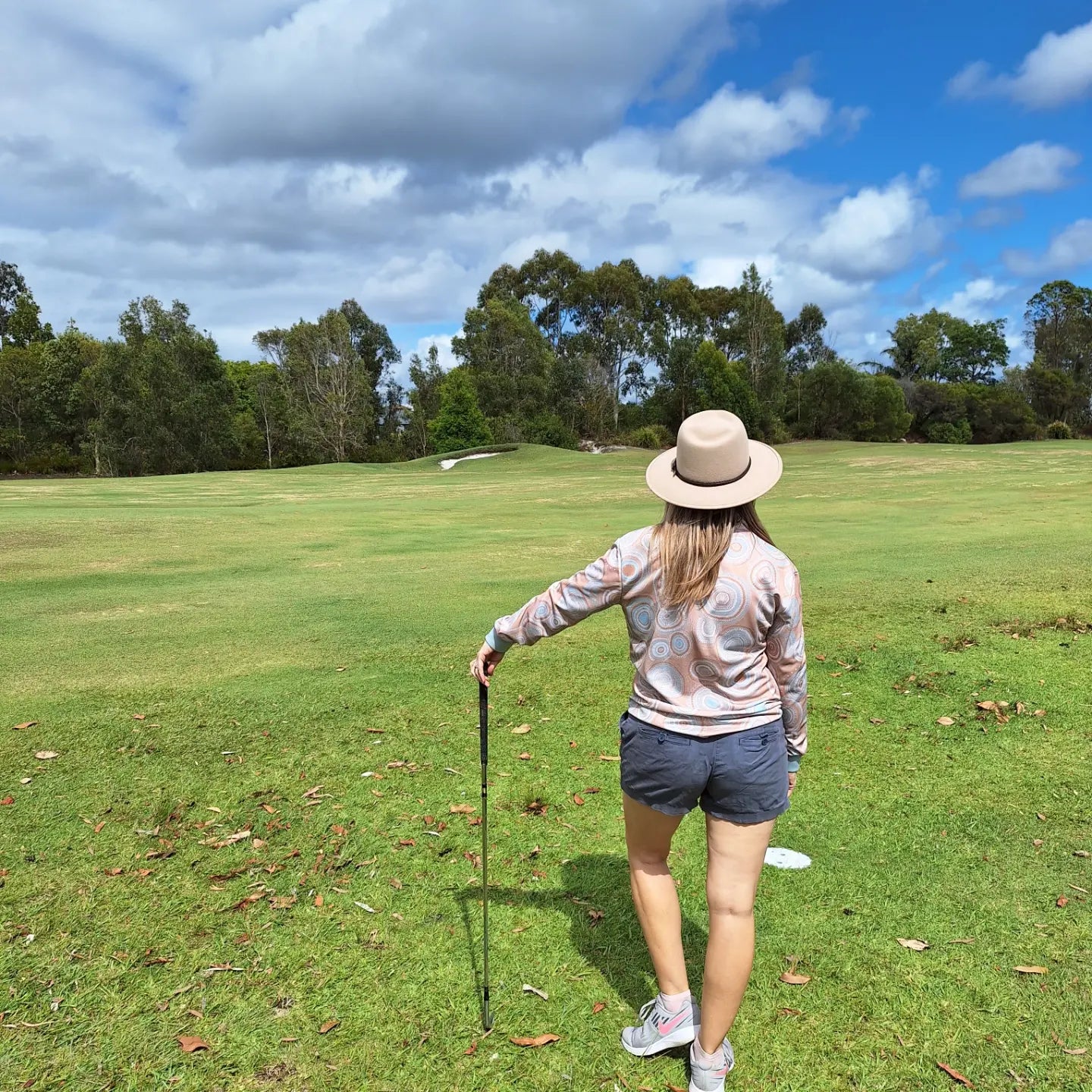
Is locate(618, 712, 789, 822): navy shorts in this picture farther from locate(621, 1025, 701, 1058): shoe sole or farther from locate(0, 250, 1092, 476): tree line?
locate(0, 250, 1092, 476): tree line

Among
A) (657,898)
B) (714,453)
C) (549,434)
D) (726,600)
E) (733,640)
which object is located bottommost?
(657,898)

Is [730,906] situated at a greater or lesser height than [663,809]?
lesser

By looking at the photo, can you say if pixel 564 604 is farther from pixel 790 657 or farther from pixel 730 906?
pixel 730 906

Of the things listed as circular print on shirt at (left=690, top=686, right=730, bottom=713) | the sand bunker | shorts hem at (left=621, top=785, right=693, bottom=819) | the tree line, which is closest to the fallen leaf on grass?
shorts hem at (left=621, top=785, right=693, bottom=819)

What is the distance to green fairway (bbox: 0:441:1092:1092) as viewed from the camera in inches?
125

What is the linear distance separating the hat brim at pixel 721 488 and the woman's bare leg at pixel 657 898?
110cm

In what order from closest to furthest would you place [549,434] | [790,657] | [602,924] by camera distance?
[790,657] < [602,924] < [549,434]

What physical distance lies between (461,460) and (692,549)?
164ft

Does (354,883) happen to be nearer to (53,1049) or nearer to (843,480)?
(53,1049)

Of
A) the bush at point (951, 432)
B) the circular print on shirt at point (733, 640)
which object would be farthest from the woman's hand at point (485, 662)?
the bush at point (951, 432)

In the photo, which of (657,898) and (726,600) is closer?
(726,600)

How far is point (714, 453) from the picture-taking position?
2.78 m

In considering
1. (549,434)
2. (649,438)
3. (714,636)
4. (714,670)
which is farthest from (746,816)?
(649,438)

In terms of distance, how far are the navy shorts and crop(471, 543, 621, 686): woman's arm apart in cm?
45
